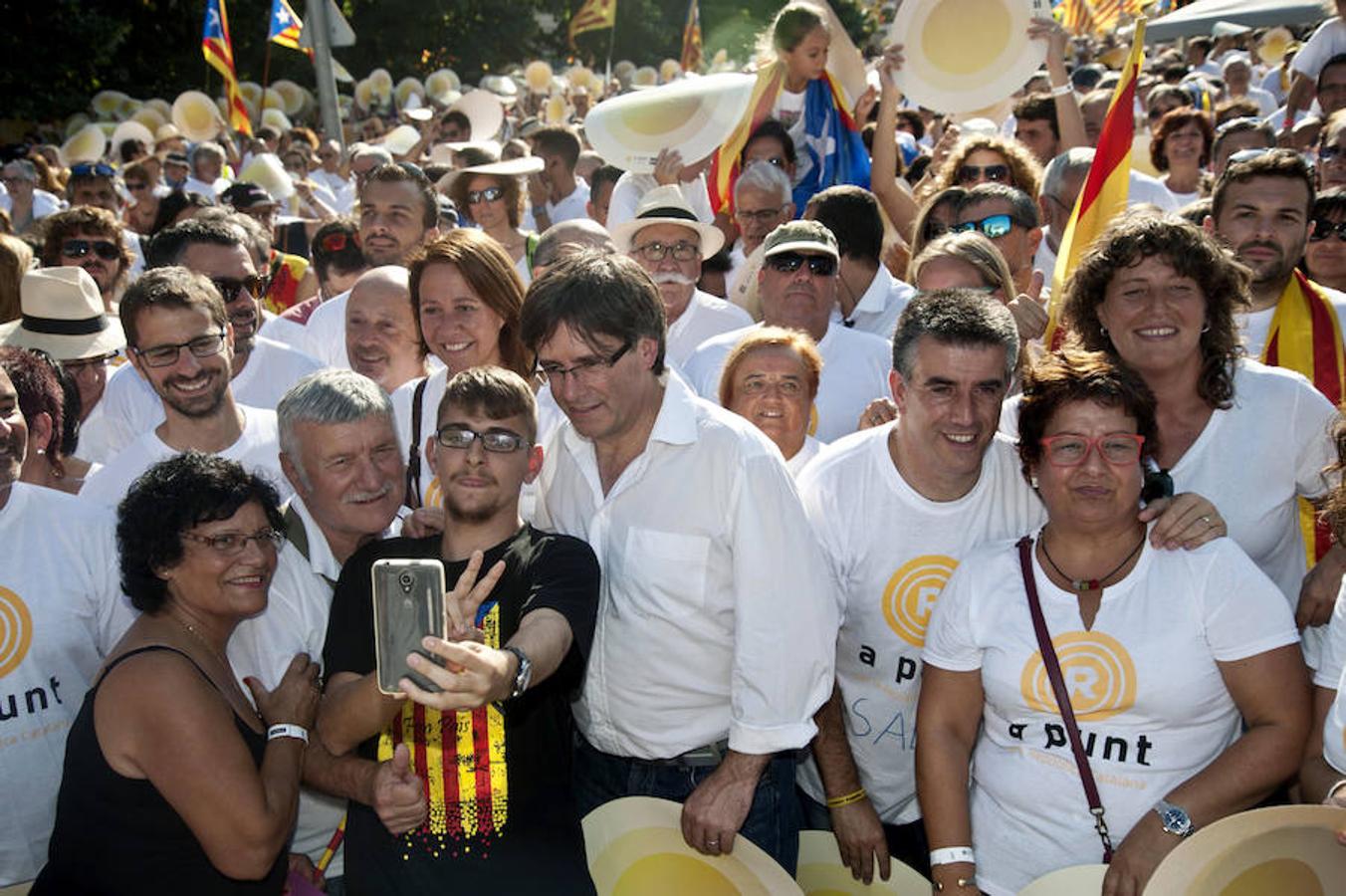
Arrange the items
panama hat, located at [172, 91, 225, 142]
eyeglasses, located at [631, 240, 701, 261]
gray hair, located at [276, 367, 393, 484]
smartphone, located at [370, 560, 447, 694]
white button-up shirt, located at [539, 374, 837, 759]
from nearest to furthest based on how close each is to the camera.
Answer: smartphone, located at [370, 560, 447, 694], white button-up shirt, located at [539, 374, 837, 759], gray hair, located at [276, 367, 393, 484], eyeglasses, located at [631, 240, 701, 261], panama hat, located at [172, 91, 225, 142]

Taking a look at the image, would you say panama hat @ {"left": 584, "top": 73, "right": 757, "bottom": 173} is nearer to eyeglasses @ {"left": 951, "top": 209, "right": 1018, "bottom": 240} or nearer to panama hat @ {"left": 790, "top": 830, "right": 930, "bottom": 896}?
eyeglasses @ {"left": 951, "top": 209, "right": 1018, "bottom": 240}

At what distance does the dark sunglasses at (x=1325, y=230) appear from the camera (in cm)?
455

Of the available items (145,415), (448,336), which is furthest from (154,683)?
(145,415)

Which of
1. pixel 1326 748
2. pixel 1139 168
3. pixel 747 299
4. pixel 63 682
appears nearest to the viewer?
pixel 1326 748

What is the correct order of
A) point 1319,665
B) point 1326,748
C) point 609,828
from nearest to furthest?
point 1326,748
point 1319,665
point 609,828

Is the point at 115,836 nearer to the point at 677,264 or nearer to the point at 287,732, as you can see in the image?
the point at 287,732

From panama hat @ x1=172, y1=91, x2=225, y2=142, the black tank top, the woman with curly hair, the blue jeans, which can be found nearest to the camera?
the black tank top

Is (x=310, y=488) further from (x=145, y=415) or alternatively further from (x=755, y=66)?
(x=755, y=66)

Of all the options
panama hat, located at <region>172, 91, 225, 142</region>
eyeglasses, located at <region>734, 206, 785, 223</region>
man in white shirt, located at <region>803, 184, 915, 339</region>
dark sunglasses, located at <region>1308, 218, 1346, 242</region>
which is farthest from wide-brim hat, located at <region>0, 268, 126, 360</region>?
panama hat, located at <region>172, 91, 225, 142</region>

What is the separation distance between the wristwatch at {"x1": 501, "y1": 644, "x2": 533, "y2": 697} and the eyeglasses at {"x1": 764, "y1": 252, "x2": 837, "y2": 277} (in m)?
2.52

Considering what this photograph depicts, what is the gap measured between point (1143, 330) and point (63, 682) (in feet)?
9.96

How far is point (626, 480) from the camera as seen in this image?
3.01m

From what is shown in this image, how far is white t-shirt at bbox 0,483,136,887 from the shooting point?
3111 mm

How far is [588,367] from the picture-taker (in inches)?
115
